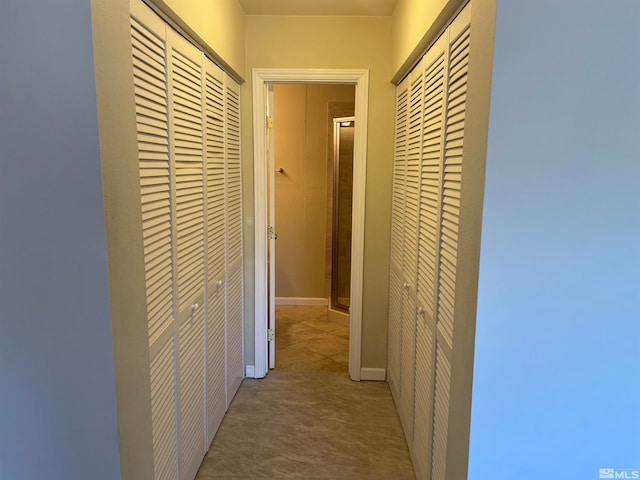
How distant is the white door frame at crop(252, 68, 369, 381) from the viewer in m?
2.89

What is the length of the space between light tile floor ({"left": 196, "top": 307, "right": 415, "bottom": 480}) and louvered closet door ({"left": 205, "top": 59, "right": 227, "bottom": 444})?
18 cm

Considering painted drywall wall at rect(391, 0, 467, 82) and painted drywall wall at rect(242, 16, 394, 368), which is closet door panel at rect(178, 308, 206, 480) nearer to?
painted drywall wall at rect(242, 16, 394, 368)

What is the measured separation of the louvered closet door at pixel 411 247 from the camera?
7.22 feet

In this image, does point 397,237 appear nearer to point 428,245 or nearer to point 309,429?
point 428,245

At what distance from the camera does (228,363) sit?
8.93ft

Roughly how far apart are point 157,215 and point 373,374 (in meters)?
2.18

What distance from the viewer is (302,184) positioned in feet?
15.3
